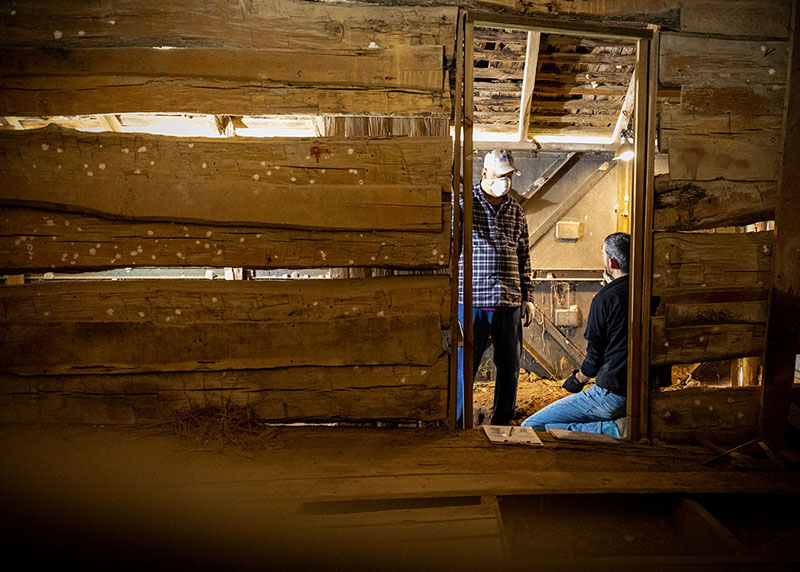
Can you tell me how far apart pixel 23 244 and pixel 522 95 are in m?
5.16

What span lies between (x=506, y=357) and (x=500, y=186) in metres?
1.31

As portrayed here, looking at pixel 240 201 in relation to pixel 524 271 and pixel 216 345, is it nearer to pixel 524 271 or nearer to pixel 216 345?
pixel 216 345

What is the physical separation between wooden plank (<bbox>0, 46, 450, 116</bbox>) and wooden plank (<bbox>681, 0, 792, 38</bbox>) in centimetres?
138

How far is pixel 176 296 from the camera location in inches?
91.4

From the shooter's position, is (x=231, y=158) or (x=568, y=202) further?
(x=568, y=202)

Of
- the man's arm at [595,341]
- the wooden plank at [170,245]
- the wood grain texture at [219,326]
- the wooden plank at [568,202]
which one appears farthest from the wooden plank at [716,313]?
the wooden plank at [568,202]

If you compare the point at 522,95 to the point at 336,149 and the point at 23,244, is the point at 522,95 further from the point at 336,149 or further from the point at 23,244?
the point at 23,244

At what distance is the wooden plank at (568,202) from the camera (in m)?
6.77

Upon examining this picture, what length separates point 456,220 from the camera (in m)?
2.46

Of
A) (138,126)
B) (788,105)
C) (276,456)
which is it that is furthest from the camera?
(138,126)

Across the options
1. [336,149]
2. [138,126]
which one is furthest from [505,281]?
[138,126]

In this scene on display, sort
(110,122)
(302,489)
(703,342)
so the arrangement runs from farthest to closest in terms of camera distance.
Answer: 1. (110,122)
2. (703,342)
3. (302,489)

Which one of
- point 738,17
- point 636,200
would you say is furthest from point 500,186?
point 738,17

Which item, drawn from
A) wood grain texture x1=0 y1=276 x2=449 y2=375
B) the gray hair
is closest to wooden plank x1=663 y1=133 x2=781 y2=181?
the gray hair
